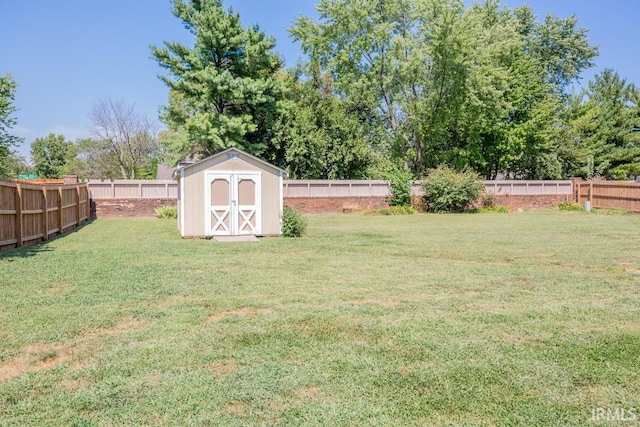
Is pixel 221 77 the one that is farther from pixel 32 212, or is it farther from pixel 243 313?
pixel 243 313

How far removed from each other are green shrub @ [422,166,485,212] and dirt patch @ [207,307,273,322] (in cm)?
1981

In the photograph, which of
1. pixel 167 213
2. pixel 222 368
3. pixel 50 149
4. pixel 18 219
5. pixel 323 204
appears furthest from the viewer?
A: pixel 50 149

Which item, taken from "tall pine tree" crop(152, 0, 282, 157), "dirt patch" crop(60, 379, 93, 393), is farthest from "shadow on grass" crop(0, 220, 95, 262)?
"tall pine tree" crop(152, 0, 282, 157)

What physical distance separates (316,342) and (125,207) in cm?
1893

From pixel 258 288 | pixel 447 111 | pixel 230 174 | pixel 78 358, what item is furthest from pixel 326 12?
pixel 78 358

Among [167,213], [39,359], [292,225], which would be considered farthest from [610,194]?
[39,359]

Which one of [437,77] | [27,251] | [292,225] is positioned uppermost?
[437,77]

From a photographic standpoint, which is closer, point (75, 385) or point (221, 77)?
point (75, 385)

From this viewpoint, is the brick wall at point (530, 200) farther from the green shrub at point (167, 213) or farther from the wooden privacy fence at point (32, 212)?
the wooden privacy fence at point (32, 212)

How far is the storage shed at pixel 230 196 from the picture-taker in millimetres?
12758

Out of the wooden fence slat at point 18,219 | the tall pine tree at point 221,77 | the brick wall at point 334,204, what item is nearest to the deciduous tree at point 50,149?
the tall pine tree at point 221,77

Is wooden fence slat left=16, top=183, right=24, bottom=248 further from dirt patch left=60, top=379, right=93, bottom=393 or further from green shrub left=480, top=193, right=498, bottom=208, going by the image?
green shrub left=480, top=193, right=498, bottom=208

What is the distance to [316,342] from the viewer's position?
165 inches

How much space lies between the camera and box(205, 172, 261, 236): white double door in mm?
12906
